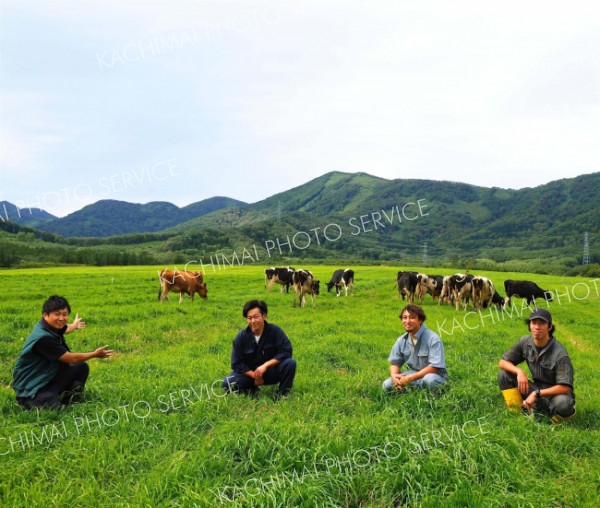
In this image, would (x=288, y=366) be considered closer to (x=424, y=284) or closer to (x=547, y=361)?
(x=547, y=361)

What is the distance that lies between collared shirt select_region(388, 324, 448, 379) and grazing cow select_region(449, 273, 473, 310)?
49.0 ft

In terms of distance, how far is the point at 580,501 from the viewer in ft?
14.2

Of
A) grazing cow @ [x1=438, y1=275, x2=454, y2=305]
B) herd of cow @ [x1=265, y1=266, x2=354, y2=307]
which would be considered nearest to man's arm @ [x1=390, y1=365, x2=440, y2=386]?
herd of cow @ [x1=265, y1=266, x2=354, y2=307]

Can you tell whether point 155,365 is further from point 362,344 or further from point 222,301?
point 222,301

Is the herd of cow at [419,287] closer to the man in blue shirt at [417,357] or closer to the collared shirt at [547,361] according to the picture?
the man in blue shirt at [417,357]

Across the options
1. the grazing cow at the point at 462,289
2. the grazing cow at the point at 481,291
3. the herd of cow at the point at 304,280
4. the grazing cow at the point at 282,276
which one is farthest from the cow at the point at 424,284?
the grazing cow at the point at 282,276

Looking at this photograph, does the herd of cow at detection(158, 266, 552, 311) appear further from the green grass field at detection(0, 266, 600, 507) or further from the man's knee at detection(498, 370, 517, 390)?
the man's knee at detection(498, 370, 517, 390)

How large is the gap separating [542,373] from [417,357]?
193 centimetres

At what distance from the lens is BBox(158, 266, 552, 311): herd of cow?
69.9ft

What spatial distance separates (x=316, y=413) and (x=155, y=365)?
442 cm

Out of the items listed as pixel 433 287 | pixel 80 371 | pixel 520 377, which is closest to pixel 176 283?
pixel 433 287

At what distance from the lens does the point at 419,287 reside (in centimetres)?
2442

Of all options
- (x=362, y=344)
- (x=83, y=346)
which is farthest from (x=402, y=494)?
(x=83, y=346)

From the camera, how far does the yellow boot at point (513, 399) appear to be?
6613 mm
